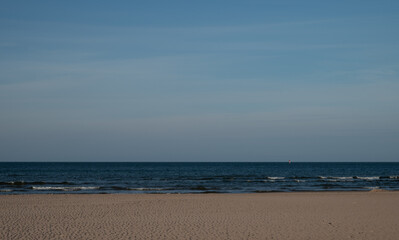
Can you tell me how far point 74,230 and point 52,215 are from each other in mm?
3663

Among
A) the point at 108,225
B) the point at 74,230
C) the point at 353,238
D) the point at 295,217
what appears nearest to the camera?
the point at 353,238

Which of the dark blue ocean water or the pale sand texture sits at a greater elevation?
the pale sand texture

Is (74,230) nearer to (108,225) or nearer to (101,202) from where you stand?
(108,225)

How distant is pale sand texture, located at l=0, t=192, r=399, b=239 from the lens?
12258 mm

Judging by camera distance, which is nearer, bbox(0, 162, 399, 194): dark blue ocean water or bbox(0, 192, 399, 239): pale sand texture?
bbox(0, 192, 399, 239): pale sand texture

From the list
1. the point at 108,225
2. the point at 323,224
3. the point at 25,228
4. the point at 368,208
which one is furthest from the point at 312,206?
the point at 25,228

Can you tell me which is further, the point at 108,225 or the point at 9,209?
the point at 9,209

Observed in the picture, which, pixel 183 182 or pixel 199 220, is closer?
pixel 199 220

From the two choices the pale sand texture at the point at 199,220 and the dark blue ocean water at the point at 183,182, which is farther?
the dark blue ocean water at the point at 183,182

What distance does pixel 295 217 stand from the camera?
15641mm

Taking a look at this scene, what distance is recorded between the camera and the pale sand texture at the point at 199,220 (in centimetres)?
1226

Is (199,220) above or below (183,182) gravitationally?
above

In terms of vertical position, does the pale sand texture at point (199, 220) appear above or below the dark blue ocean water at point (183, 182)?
above

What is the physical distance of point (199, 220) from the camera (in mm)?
14930
